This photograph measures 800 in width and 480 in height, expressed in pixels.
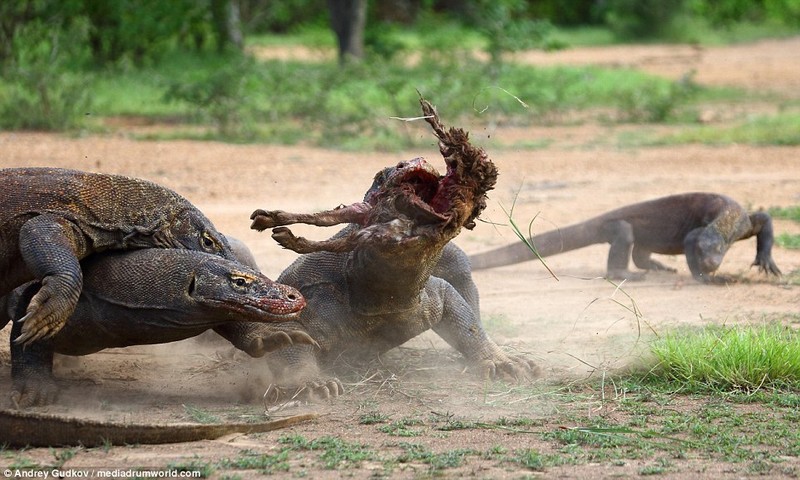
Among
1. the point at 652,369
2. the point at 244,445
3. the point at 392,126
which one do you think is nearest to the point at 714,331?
the point at 652,369

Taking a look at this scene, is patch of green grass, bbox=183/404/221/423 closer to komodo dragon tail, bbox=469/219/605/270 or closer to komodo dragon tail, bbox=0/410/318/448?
komodo dragon tail, bbox=0/410/318/448

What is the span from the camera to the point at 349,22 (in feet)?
71.4

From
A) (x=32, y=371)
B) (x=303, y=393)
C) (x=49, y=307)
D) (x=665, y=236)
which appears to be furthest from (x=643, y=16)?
(x=49, y=307)

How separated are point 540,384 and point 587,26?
3236 centimetres

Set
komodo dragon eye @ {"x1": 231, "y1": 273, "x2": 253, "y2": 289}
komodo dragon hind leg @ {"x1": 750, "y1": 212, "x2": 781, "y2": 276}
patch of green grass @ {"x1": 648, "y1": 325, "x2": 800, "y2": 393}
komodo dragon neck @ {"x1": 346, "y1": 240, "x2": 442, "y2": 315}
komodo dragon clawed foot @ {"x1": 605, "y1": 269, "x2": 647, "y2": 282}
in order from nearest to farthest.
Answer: komodo dragon eye @ {"x1": 231, "y1": 273, "x2": 253, "y2": 289} → komodo dragon neck @ {"x1": 346, "y1": 240, "x2": 442, "y2": 315} → patch of green grass @ {"x1": 648, "y1": 325, "x2": 800, "y2": 393} → komodo dragon hind leg @ {"x1": 750, "y1": 212, "x2": 781, "y2": 276} → komodo dragon clawed foot @ {"x1": 605, "y1": 269, "x2": 647, "y2": 282}

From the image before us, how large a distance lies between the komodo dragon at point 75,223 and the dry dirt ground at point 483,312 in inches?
23.8

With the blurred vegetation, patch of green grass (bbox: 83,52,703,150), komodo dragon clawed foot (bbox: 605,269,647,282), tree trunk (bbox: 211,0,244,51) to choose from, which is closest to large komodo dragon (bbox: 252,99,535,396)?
komodo dragon clawed foot (bbox: 605,269,647,282)

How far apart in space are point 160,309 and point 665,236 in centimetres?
455

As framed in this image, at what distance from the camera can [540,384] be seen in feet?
17.1

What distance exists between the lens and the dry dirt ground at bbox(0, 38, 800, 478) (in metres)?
Answer: 4.11

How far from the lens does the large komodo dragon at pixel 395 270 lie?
458 centimetres

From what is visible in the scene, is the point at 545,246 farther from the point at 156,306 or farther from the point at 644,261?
the point at 156,306

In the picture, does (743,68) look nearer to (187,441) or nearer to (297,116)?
(297,116)

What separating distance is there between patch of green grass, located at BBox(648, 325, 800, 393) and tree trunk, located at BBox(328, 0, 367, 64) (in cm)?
1685
